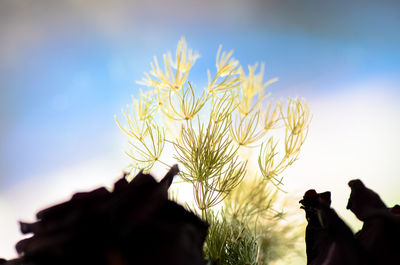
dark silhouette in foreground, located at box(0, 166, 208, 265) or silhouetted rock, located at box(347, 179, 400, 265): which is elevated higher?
silhouetted rock, located at box(347, 179, 400, 265)

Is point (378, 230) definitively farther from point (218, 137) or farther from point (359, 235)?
point (218, 137)

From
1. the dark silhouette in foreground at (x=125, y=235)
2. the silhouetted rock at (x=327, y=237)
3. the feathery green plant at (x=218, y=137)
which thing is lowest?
the dark silhouette in foreground at (x=125, y=235)

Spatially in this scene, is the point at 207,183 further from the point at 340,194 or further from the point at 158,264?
the point at 340,194

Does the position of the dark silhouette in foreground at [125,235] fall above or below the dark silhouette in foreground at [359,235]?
below

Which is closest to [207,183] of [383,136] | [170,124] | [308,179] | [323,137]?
[170,124]

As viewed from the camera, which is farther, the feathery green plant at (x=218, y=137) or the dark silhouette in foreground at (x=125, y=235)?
the feathery green plant at (x=218, y=137)
